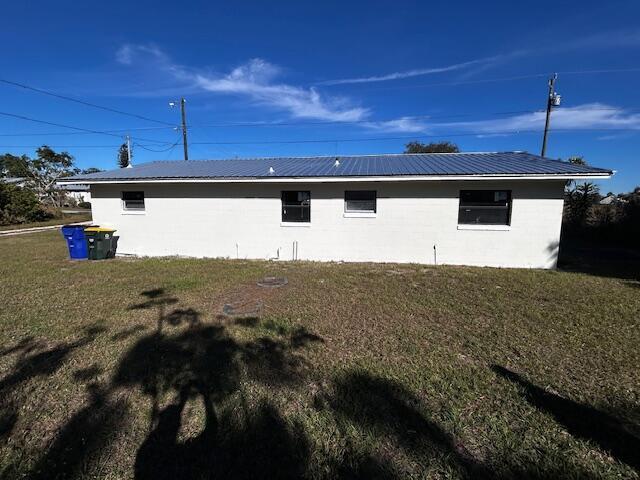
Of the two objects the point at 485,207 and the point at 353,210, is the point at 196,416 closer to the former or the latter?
the point at 353,210

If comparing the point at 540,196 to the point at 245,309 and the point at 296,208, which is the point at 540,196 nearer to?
the point at 296,208

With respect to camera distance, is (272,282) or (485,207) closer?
(272,282)

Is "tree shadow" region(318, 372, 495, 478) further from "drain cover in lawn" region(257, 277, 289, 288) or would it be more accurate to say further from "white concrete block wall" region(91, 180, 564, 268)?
"white concrete block wall" region(91, 180, 564, 268)

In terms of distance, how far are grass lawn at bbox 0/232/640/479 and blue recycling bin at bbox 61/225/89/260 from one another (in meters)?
4.30

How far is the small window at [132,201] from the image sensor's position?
11.1 metres

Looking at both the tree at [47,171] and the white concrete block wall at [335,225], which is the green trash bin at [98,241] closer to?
the white concrete block wall at [335,225]

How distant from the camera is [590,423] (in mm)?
2799

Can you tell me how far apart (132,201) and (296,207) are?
5552 millimetres

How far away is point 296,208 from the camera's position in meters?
10.3

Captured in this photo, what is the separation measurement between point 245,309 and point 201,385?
234 cm

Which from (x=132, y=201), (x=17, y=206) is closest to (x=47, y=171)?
(x=17, y=206)

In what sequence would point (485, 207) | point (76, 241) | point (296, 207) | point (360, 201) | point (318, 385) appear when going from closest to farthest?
point (318, 385)
point (485, 207)
point (360, 201)
point (76, 241)
point (296, 207)

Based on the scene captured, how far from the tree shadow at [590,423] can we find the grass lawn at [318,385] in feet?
0.05

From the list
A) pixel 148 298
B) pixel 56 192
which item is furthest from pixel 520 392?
pixel 56 192
